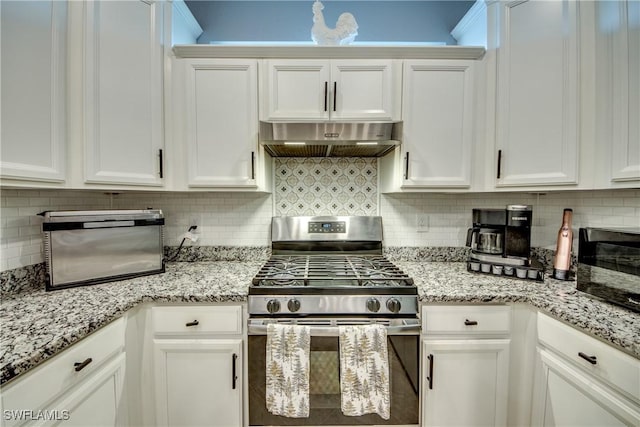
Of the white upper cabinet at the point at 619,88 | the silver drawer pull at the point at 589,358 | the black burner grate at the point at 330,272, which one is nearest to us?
the silver drawer pull at the point at 589,358

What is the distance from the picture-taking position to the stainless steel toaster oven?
4.35ft

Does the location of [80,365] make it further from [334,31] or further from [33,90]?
[334,31]

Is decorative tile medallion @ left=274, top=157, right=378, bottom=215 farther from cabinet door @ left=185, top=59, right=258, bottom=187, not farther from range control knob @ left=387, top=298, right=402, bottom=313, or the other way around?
range control knob @ left=387, top=298, right=402, bottom=313

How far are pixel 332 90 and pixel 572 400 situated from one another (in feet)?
5.77

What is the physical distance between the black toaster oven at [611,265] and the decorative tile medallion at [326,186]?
111 centimetres

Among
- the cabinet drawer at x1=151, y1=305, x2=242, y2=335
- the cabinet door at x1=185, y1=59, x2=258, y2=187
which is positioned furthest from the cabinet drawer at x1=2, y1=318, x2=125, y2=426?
the cabinet door at x1=185, y1=59, x2=258, y2=187

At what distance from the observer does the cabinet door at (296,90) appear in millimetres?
1606

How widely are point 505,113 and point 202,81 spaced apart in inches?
67.0

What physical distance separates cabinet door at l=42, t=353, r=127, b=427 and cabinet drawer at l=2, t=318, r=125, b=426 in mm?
35

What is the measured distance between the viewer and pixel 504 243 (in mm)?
1579

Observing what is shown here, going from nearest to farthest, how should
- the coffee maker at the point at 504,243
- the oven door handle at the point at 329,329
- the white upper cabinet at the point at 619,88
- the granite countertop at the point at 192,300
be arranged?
the granite countertop at the point at 192,300, the white upper cabinet at the point at 619,88, the oven door handle at the point at 329,329, the coffee maker at the point at 504,243

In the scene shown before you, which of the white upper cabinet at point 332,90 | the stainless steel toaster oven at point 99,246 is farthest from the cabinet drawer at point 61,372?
the white upper cabinet at point 332,90

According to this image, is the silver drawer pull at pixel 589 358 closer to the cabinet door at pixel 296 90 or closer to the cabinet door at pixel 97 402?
the cabinet door at pixel 296 90

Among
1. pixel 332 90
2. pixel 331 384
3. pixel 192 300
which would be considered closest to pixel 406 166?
pixel 332 90
